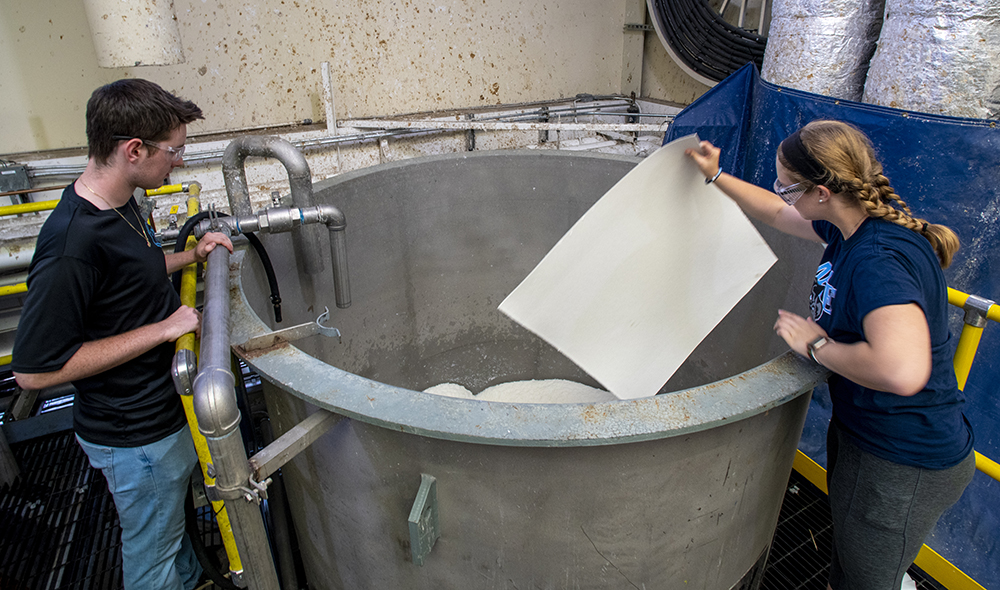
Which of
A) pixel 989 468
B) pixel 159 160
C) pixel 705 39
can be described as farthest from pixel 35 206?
pixel 705 39

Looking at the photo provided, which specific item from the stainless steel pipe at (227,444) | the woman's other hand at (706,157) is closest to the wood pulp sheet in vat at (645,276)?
the woman's other hand at (706,157)

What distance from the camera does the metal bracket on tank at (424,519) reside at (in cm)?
104

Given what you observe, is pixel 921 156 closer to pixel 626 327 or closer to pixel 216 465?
pixel 626 327

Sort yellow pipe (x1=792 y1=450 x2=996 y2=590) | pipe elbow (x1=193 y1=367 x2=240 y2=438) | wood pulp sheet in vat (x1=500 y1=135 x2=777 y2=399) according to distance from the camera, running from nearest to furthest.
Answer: pipe elbow (x1=193 y1=367 x2=240 y2=438)
wood pulp sheet in vat (x1=500 y1=135 x2=777 y2=399)
yellow pipe (x1=792 y1=450 x2=996 y2=590)

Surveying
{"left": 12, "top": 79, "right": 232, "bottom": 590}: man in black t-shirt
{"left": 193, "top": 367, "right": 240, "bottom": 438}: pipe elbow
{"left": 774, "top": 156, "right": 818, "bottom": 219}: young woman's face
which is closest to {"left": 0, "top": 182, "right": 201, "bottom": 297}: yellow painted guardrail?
{"left": 12, "top": 79, "right": 232, "bottom": 590}: man in black t-shirt

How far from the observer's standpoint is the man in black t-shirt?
1046mm

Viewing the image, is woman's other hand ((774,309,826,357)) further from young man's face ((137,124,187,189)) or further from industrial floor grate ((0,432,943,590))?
young man's face ((137,124,187,189))

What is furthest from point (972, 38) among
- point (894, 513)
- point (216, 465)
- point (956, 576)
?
point (216, 465)

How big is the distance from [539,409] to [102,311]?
0.90 metres

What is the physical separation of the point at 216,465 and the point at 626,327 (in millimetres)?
1007

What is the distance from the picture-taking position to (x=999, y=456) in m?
1.56

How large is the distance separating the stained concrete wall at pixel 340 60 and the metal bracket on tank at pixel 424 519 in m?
2.54

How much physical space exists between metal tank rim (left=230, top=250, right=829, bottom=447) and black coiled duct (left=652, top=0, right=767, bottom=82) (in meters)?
2.45

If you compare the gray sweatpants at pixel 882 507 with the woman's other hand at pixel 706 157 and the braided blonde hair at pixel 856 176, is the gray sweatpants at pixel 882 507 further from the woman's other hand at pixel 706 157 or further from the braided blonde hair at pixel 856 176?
the woman's other hand at pixel 706 157
